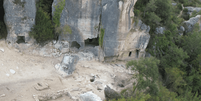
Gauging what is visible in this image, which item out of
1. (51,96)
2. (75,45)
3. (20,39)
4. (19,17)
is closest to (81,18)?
(75,45)

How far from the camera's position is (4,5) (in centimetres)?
1198

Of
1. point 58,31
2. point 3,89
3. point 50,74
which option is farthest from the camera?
point 58,31

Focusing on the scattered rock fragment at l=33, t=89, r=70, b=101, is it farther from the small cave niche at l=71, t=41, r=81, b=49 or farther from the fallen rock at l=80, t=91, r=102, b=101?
the small cave niche at l=71, t=41, r=81, b=49

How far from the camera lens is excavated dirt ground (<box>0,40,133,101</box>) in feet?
30.4

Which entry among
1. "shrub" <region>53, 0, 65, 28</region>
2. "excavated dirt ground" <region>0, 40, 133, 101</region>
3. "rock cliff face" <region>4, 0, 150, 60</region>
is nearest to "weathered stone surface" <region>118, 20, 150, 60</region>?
"rock cliff face" <region>4, 0, 150, 60</region>

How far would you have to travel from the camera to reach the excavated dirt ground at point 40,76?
9266 millimetres

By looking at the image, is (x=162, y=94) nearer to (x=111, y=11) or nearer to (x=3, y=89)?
(x=111, y=11)

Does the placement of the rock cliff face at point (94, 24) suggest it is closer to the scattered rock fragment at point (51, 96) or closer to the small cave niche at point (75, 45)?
the small cave niche at point (75, 45)

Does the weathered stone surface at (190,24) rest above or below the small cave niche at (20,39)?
above

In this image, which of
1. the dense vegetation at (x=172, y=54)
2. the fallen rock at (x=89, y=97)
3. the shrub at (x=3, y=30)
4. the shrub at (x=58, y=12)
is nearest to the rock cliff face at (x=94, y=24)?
the shrub at (x=58, y=12)

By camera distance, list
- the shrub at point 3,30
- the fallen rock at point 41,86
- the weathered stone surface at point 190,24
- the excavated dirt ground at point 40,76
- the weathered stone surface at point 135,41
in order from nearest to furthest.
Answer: the excavated dirt ground at point 40,76 → the fallen rock at point 41,86 → the shrub at point 3,30 → the weathered stone surface at point 135,41 → the weathered stone surface at point 190,24

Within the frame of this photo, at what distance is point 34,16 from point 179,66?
47.2 feet

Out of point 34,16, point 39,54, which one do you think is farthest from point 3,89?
point 34,16

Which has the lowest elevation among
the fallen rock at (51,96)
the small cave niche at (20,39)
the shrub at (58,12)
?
the fallen rock at (51,96)
